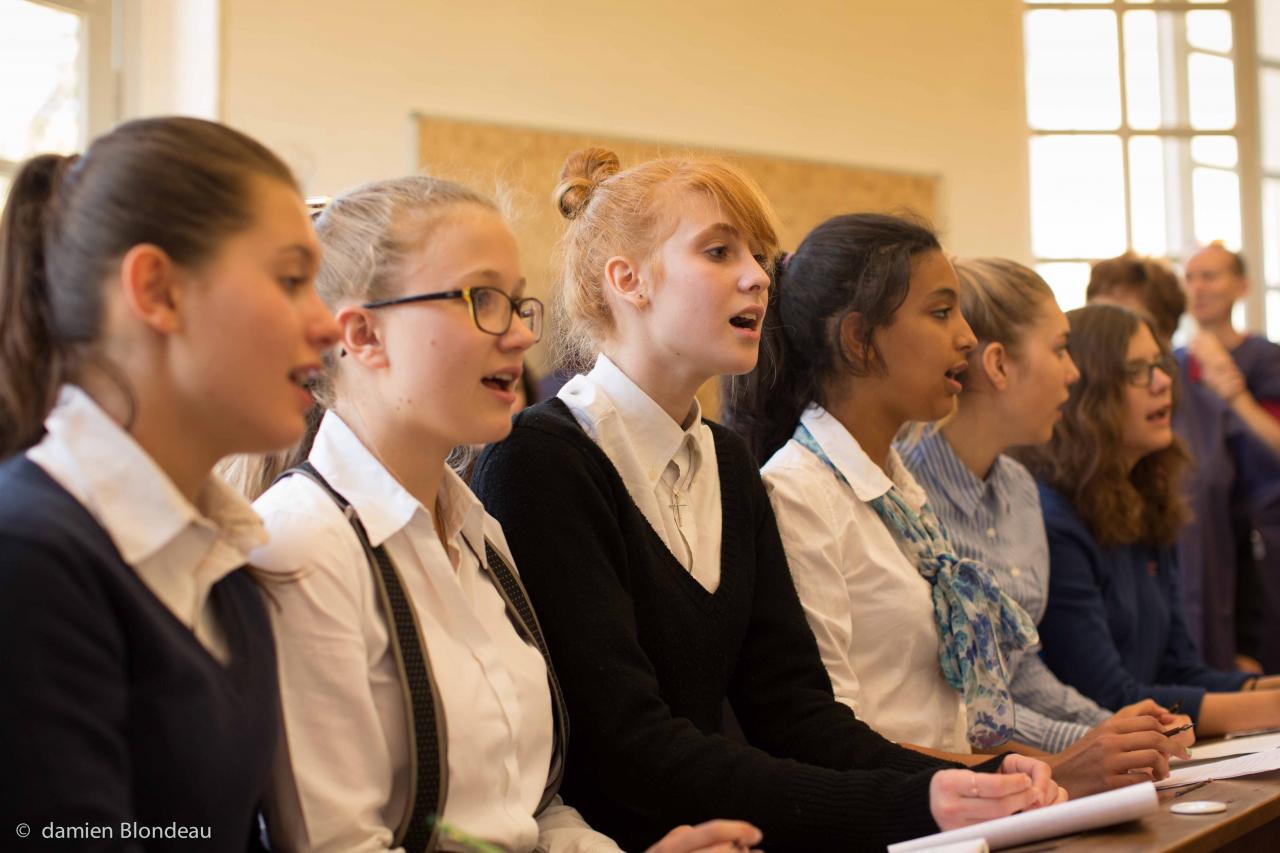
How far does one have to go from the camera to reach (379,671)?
56.1 inches

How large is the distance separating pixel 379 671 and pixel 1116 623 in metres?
2.04

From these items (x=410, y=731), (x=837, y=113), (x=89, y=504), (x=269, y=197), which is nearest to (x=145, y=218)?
(x=269, y=197)

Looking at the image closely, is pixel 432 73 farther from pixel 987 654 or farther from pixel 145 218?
pixel 145 218

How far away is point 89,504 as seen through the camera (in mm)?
1148

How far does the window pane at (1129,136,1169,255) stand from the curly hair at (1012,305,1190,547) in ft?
16.2

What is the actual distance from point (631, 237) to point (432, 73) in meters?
4.22

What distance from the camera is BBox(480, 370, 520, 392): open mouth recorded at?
1601 millimetres

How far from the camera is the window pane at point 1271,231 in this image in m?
7.89

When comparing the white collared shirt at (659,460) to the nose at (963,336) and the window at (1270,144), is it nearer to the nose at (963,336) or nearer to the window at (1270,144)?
the nose at (963,336)

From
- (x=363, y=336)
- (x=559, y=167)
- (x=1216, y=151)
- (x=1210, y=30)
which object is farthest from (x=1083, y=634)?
(x=1210, y=30)

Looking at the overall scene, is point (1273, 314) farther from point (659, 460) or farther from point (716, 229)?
point (659, 460)

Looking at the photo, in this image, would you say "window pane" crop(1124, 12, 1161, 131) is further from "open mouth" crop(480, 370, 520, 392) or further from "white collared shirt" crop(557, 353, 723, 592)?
"open mouth" crop(480, 370, 520, 392)

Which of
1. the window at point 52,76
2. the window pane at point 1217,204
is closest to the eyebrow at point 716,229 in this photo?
the window at point 52,76

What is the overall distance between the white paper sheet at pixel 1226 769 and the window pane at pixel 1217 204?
20.6ft
